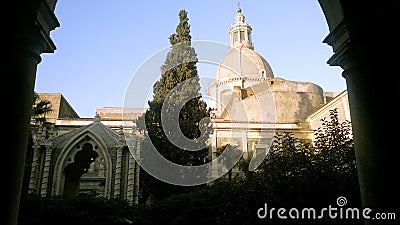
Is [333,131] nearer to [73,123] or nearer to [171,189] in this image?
[171,189]

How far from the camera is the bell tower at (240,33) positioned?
1991 inches

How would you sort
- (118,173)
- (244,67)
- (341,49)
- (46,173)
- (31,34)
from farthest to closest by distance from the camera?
(244,67) → (118,173) → (46,173) → (341,49) → (31,34)

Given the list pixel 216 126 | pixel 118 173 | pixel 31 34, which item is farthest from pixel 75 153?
pixel 216 126

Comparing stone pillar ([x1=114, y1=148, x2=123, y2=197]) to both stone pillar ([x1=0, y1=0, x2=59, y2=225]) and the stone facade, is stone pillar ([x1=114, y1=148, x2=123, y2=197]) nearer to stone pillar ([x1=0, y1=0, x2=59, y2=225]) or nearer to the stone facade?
the stone facade

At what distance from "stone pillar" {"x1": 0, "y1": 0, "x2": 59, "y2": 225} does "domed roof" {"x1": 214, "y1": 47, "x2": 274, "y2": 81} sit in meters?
36.8

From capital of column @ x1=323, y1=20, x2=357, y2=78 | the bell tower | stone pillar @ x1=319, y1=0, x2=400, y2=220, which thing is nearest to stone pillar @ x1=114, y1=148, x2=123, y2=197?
capital of column @ x1=323, y1=20, x2=357, y2=78

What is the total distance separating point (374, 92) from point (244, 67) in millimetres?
39021

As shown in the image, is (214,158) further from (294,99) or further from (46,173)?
(294,99)

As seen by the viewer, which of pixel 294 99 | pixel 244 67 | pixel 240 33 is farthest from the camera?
pixel 240 33

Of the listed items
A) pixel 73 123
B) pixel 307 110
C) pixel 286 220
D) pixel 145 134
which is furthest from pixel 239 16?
pixel 286 220

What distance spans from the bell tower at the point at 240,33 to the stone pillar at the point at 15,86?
158 feet

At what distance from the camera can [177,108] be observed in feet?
58.9

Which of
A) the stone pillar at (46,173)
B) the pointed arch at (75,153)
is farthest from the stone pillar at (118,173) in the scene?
the stone pillar at (46,173)

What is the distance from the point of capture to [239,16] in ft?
174
